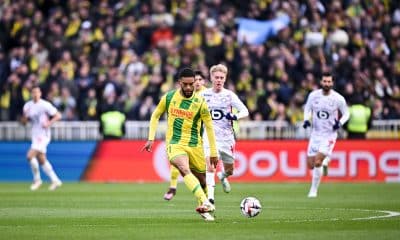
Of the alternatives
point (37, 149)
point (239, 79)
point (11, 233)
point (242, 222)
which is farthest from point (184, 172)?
point (239, 79)

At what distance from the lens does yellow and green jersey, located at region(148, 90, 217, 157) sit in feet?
56.6

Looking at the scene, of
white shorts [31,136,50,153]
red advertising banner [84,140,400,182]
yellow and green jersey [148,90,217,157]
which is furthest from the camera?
red advertising banner [84,140,400,182]

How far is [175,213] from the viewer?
18.8m

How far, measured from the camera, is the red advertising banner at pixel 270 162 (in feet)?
103

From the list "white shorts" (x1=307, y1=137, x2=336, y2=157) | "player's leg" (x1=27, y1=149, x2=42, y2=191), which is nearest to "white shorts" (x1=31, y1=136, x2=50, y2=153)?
"player's leg" (x1=27, y1=149, x2=42, y2=191)

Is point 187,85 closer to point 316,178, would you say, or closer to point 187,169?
point 187,169

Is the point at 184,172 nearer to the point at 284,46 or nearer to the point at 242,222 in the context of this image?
the point at 242,222

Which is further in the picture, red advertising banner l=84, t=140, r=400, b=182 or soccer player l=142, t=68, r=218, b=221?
red advertising banner l=84, t=140, r=400, b=182

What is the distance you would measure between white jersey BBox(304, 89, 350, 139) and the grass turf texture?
1405mm

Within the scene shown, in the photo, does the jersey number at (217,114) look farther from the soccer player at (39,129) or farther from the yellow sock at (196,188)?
the soccer player at (39,129)

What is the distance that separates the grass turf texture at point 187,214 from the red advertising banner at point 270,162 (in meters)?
3.37

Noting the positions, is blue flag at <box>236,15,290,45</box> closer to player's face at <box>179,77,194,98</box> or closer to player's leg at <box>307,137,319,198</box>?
player's leg at <box>307,137,319,198</box>

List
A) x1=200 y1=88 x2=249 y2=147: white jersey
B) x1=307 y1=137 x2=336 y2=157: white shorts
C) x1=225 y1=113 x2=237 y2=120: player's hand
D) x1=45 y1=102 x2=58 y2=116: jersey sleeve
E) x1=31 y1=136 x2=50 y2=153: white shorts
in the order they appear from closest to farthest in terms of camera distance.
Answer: x1=225 y1=113 x2=237 y2=120: player's hand
x1=200 y1=88 x2=249 y2=147: white jersey
x1=307 y1=137 x2=336 y2=157: white shorts
x1=45 y1=102 x2=58 y2=116: jersey sleeve
x1=31 y1=136 x2=50 y2=153: white shorts

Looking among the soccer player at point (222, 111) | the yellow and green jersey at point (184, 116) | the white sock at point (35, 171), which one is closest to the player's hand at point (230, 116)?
the soccer player at point (222, 111)
